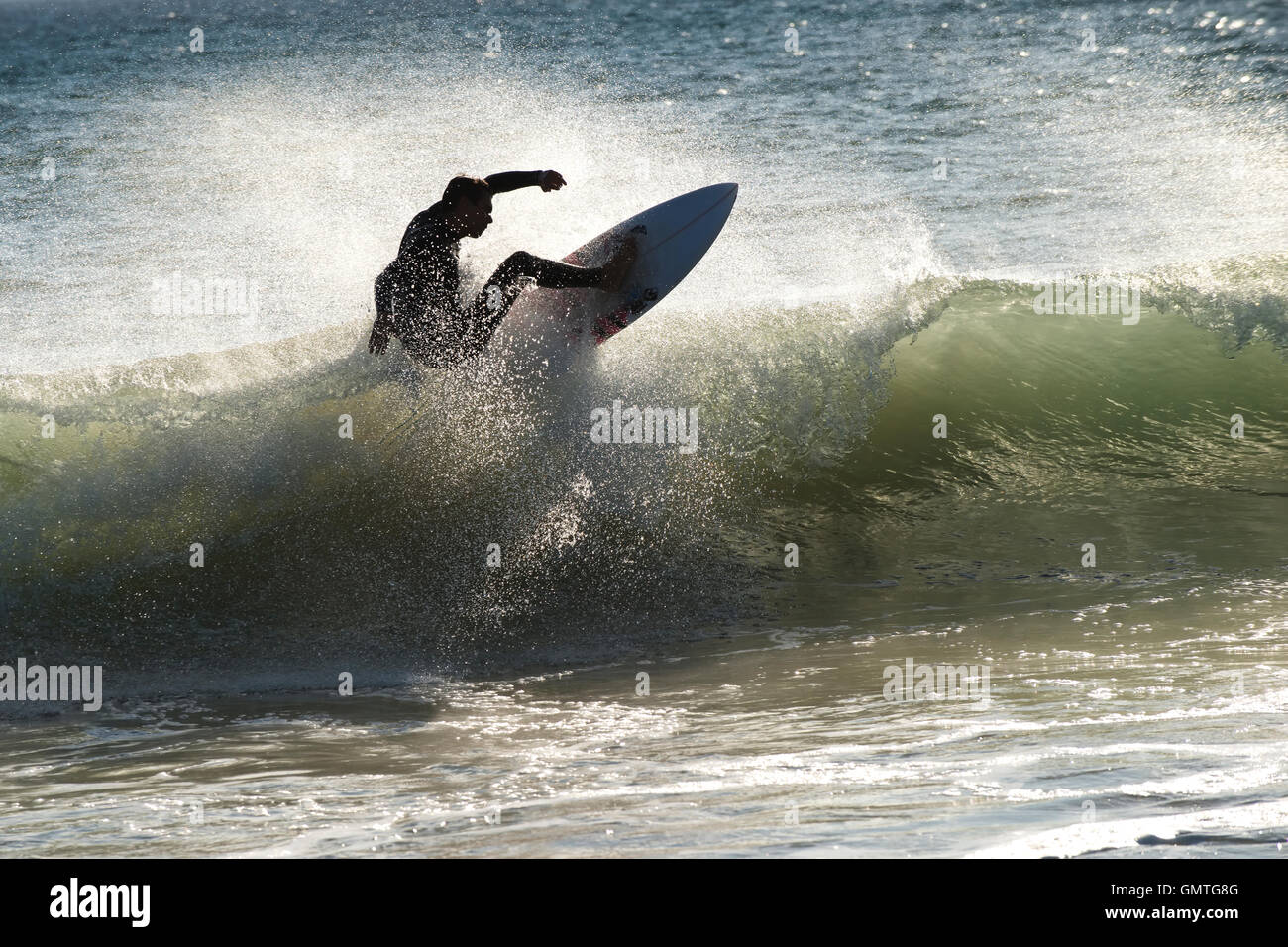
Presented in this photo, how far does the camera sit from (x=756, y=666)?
589 centimetres

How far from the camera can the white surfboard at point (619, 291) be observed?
7.51 metres

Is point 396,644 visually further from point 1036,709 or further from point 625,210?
point 625,210

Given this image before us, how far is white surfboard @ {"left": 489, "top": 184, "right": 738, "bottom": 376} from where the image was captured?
296 inches

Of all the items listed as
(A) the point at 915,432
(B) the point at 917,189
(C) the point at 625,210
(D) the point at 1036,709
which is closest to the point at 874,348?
(A) the point at 915,432

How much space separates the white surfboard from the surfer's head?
0.82m

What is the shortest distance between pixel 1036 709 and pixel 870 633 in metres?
1.74
